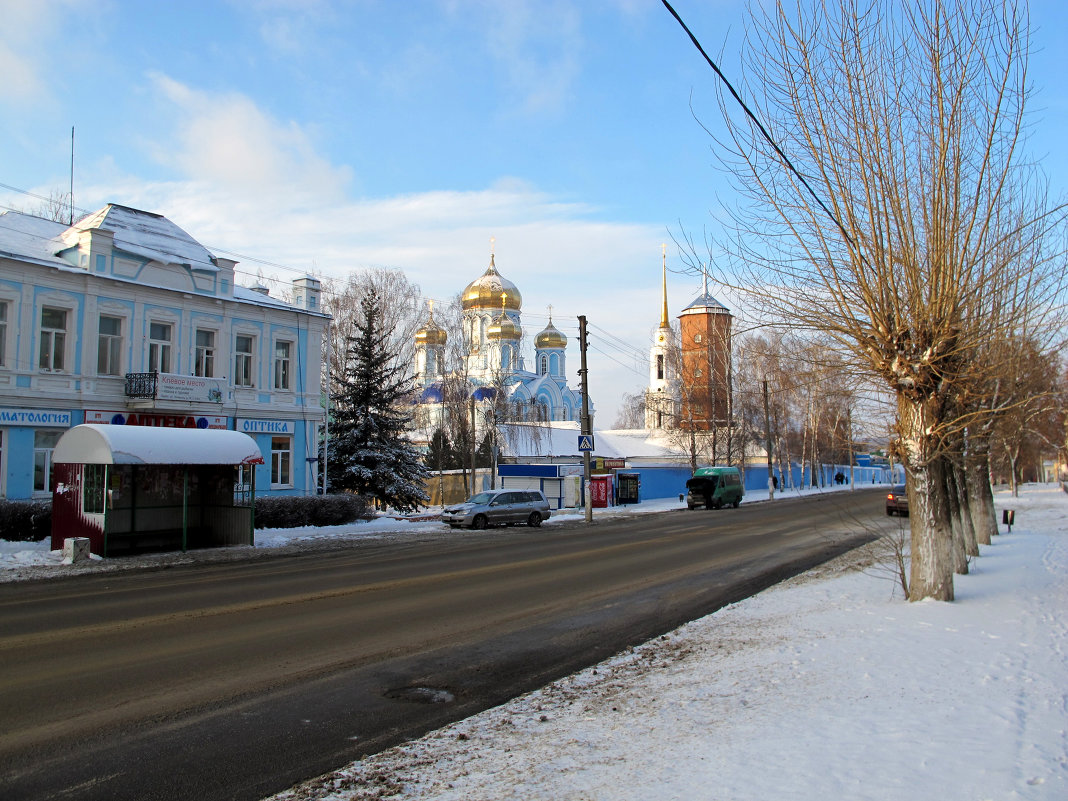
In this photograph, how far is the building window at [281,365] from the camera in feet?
100

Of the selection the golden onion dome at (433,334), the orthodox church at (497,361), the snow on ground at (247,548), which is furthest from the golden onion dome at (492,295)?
the snow on ground at (247,548)

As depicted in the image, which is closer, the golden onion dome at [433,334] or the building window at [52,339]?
the building window at [52,339]

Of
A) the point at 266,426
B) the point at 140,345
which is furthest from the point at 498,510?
the point at 140,345

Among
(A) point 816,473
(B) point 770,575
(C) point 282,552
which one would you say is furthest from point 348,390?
(A) point 816,473

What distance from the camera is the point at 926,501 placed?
10.5 meters

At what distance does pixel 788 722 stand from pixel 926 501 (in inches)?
222

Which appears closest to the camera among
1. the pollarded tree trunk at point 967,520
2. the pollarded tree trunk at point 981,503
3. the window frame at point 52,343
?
the pollarded tree trunk at point 967,520

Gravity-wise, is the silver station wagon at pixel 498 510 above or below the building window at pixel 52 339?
below

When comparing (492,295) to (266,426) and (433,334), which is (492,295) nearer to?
(433,334)

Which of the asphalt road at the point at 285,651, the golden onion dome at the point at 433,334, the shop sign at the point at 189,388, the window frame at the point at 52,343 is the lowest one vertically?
the asphalt road at the point at 285,651

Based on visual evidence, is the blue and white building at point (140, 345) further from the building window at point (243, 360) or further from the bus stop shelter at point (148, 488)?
the bus stop shelter at point (148, 488)

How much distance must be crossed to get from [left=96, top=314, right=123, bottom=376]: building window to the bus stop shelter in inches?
238

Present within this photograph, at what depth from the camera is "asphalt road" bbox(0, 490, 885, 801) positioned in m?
5.63

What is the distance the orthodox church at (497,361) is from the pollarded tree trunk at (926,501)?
119 feet
